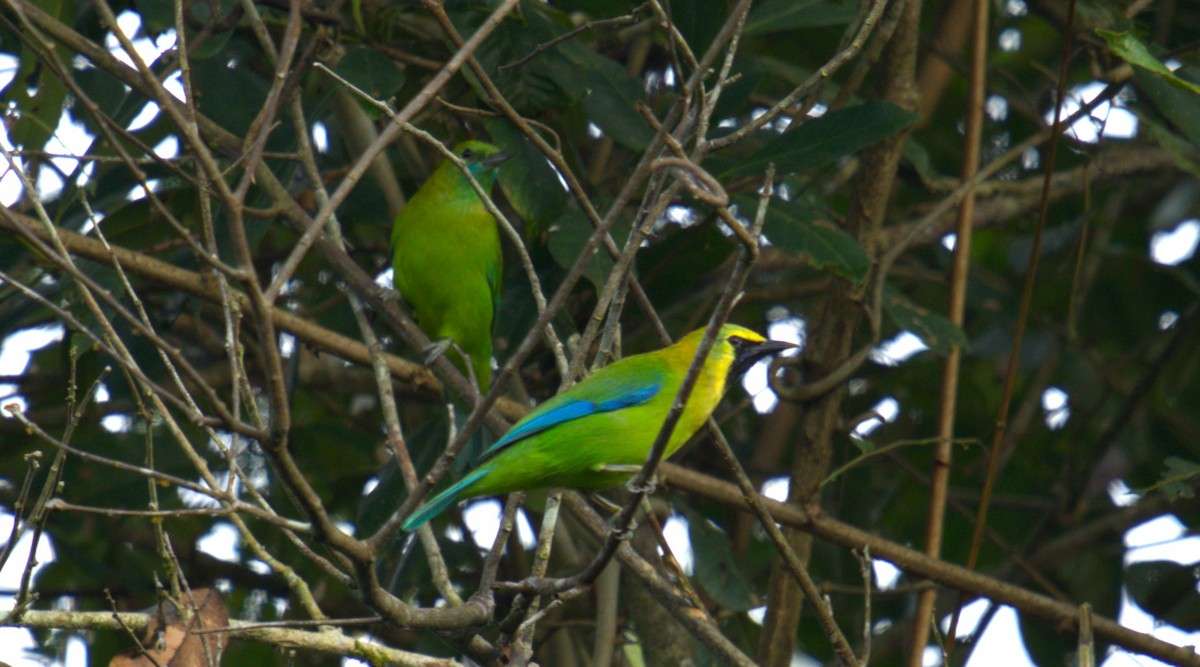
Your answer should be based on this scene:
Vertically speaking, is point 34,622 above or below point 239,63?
below

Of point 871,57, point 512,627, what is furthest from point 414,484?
point 871,57

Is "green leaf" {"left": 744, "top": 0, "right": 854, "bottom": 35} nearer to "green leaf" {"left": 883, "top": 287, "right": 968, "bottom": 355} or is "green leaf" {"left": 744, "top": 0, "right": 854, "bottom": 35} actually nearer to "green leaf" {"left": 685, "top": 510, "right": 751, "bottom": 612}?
"green leaf" {"left": 883, "top": 287, "right": 968, "bottom": 355}

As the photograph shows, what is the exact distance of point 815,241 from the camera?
404 cm

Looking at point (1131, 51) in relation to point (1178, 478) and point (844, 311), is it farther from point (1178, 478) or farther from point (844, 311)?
point (844, 311)

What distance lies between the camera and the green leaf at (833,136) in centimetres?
396

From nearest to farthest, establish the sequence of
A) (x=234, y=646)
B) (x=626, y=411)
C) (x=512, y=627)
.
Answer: (x=512, y=627), (x=626, y=411), (x=234, y=646)

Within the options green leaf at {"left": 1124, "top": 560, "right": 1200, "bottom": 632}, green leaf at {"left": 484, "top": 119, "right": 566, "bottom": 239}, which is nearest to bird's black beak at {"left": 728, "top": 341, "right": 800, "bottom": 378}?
green leaf at {"left": 484, "top": 119, "right": 566, "bottom": 239}

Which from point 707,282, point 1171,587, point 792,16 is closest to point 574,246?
point 792,16

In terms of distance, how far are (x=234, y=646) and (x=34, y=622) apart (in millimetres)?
2143

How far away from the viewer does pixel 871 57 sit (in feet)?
14.5

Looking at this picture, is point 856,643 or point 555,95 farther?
point 856,643

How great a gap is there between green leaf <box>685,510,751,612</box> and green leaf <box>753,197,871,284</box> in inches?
42.5

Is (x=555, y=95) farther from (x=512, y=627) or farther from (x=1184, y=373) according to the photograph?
(x=1184, y=373)

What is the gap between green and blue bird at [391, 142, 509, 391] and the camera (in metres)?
5.01
